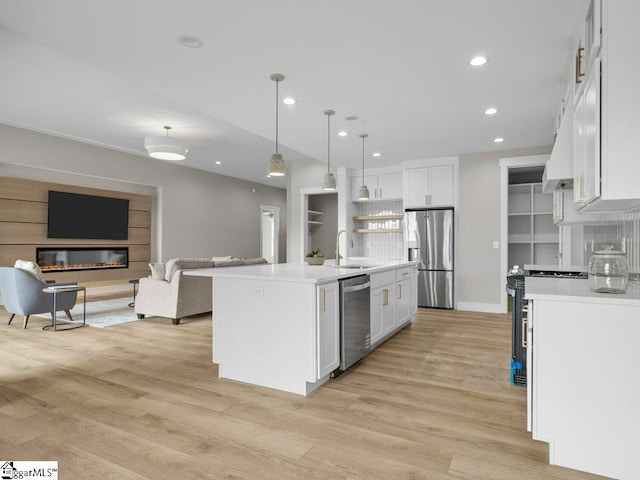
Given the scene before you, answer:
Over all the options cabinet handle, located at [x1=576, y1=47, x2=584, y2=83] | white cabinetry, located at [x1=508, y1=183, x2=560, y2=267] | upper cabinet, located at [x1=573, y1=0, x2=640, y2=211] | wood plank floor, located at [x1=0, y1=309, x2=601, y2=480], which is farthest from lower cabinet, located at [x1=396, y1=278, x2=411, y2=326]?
white cabinetry, located at [x1=508, y1=183, x2=560, y2=267]

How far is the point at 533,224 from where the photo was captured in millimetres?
7488

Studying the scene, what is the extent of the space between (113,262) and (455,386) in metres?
7.36

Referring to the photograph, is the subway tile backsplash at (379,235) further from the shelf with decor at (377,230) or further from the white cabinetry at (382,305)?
the white cabinetry at (382,305)

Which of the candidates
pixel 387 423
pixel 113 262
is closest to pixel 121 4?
pixel 387 423

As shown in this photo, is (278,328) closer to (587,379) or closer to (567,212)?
(587,379)

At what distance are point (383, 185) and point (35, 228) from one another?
6.26 m

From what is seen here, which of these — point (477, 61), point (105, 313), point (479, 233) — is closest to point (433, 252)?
point (479, 233)

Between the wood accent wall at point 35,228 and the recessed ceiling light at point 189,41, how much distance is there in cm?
537

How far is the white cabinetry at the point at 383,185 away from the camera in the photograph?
7141mm

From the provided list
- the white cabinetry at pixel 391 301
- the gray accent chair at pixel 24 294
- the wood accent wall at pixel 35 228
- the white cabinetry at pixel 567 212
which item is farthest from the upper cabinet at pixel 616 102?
the wood accent wall at pixel 35 228

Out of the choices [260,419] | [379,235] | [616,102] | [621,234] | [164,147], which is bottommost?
[260,419]

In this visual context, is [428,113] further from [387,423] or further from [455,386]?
[387,423]

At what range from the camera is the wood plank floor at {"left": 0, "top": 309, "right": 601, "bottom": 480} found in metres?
1.90

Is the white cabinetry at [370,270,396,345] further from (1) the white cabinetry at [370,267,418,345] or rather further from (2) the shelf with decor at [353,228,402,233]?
(2) the shelf with decor at [353,228,402,233]
